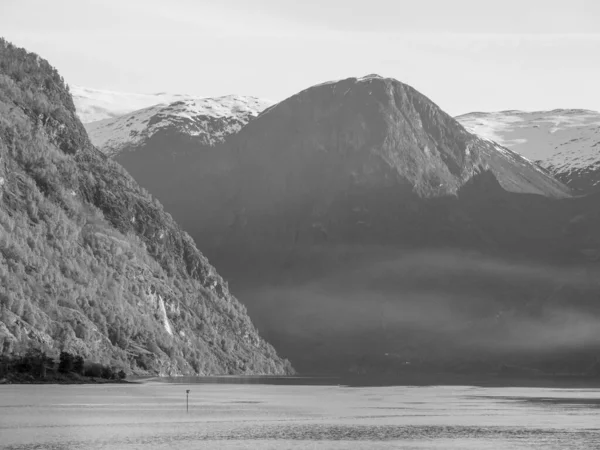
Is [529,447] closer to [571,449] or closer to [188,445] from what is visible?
[571,449]

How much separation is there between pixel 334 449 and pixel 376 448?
674cm

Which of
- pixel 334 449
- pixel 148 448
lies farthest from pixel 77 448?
pixel 334 449

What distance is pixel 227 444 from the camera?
7554 inches

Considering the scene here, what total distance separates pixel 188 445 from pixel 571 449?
5288 centimetres

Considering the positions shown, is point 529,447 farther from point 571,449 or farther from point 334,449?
point 334,449

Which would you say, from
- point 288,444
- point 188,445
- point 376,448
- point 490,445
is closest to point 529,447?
point 490,445

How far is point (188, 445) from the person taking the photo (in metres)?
189

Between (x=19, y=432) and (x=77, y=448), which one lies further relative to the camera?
(x=19, y=432)

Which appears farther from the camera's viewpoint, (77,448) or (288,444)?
(288,444)

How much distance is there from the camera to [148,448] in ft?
602

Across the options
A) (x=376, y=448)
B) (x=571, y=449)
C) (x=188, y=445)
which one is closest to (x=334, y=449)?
(x=376, y=448)

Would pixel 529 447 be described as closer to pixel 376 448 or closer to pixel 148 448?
pixel 376 448

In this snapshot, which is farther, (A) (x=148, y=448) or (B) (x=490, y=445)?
(B) (x=490, y=445)

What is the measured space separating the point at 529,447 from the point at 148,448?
53.8 m
